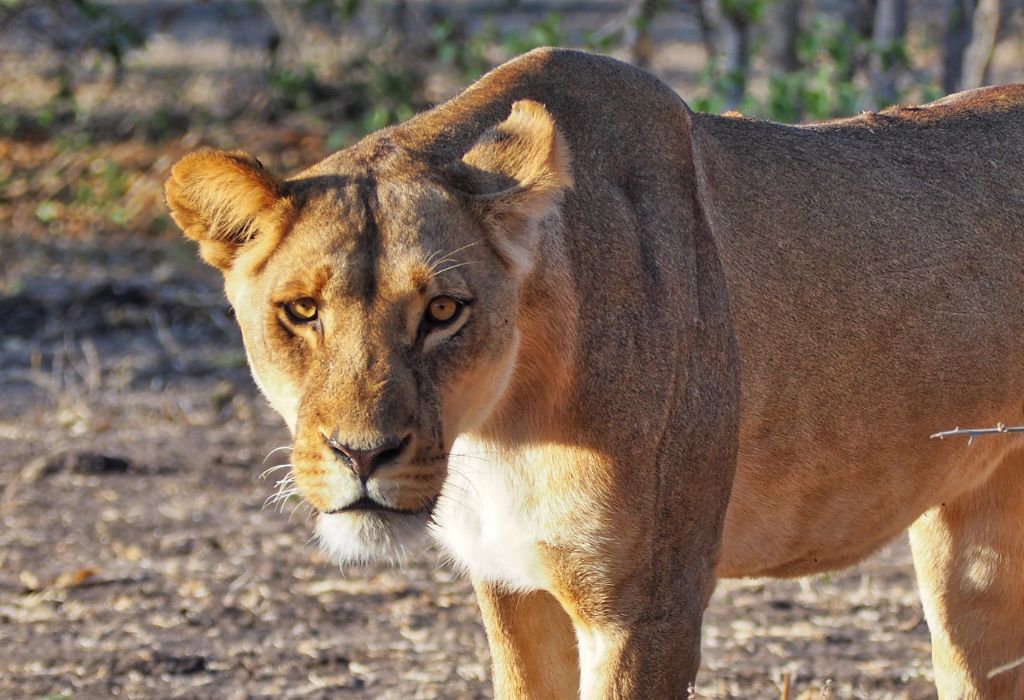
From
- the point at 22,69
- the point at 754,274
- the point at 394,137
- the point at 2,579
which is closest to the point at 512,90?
the point at 394,137

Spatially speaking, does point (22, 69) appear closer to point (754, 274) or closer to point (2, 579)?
point (2, 579)

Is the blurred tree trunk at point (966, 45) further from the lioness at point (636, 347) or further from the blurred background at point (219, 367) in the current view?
the lioness at point (636, 347)

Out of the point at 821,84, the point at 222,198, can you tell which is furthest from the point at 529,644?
the point at 821,84

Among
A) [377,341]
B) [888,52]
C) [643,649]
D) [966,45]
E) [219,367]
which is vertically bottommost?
[643,649]

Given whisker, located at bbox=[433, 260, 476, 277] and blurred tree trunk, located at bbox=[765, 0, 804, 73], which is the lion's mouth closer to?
whisker, located at bbox=[433, 260, 476, 277]

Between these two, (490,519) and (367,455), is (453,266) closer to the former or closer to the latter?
(367,455)

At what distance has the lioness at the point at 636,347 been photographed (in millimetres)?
2461

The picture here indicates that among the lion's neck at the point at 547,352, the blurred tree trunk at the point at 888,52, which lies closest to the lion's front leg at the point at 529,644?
the lion's neck at the point at 547,352

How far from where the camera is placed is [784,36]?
805 cm

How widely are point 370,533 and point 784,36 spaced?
6.15 metres

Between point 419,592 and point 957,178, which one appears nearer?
point 957,178

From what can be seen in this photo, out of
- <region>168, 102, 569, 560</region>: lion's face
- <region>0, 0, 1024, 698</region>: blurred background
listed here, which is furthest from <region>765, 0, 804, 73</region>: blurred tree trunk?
<region>168, 102, 569, 560</region>: lion's face

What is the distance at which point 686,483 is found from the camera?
2.77 metres

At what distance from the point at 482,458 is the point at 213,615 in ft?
6.69
